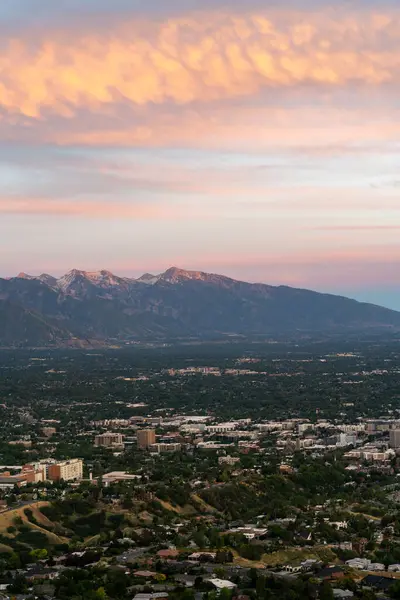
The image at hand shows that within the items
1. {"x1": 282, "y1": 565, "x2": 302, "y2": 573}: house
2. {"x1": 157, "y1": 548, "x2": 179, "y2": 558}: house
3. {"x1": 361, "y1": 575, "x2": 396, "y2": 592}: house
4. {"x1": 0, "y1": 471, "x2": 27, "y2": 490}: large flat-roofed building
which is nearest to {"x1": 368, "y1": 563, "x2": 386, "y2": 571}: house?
{"x1": 361, "y1": 575, "x2": 396, "y2": 592}: house

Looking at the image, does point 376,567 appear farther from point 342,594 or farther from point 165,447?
point 165,447

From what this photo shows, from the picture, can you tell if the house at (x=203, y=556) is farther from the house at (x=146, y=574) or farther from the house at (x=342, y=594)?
the house at (x=342, y=594)

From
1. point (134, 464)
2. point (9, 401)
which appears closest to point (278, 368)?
point (9, 401)

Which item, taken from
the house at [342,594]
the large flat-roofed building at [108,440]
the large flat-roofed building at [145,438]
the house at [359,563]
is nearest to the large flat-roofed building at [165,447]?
the large flat-roofed building at [145,438]

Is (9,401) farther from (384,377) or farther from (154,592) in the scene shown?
(154,592)

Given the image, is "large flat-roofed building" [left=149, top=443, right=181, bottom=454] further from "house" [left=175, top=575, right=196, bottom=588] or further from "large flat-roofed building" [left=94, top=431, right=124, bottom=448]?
"house" [left=175, top=575, right=196, bottom=588]
